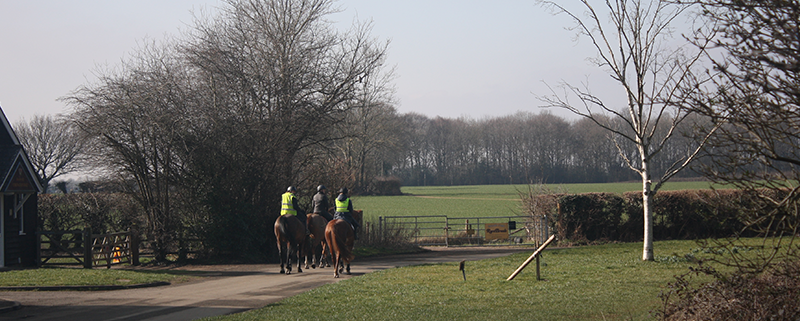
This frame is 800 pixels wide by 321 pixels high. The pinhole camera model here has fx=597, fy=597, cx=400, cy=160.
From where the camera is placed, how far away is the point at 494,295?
434 inches

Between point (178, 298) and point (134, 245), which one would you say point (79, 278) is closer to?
point (178, 298)

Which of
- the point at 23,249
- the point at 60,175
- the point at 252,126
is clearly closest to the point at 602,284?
the point at 252,126

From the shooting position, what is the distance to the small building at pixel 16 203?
19.6 metres

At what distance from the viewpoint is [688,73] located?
7.63m

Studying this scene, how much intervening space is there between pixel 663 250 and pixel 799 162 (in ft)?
49.4

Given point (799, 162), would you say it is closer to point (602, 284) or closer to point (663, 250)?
point (602, 284)

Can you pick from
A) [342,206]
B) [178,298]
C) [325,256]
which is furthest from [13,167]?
[342,206]

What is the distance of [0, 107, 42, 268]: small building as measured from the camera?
1956cm

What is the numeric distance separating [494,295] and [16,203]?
17.7 m

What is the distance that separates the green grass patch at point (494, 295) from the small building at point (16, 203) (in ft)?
42.5

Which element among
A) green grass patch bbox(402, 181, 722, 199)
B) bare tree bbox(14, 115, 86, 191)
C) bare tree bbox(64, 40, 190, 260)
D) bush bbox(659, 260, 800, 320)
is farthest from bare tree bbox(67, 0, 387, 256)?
bare tree bbox(14, 115, 86, 191)

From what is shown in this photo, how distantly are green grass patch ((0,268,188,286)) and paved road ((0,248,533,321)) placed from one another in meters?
0.76

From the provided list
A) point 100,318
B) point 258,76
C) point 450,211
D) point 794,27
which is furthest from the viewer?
point 450,211

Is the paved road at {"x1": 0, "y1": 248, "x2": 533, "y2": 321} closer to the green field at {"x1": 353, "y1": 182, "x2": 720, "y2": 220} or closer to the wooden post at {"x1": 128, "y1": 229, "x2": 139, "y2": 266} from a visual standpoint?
the wooden post at {"x1": 128, "y1": 229, "x2": 139, "y2": 266}
